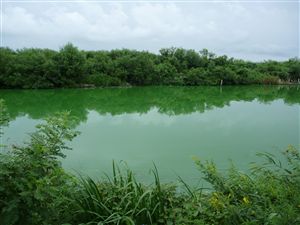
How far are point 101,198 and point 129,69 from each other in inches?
877

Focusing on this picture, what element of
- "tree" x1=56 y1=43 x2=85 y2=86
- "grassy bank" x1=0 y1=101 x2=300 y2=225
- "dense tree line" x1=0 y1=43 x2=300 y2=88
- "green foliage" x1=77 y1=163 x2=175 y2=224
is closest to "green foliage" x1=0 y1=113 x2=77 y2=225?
"grassy bank" x1=0 y1=101 x2=300 y2=225

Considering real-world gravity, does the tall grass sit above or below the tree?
below

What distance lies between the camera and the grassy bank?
5.28 feet

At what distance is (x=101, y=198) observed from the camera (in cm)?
225

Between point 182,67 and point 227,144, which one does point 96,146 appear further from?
point 182,67

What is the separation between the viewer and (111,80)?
2284cm

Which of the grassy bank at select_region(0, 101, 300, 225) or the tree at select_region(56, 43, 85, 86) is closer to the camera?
the grassy bank at select_region(0, 101, 300, 225)

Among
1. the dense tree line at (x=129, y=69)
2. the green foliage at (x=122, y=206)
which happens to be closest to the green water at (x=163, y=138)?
the green foliage at (x=122, y=206)

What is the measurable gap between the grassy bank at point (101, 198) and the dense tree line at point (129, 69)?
1824cm

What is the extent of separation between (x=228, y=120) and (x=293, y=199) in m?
8.64

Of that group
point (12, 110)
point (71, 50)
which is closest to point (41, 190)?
point (12, 110)

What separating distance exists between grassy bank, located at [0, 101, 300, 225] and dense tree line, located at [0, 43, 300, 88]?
18.2 metres

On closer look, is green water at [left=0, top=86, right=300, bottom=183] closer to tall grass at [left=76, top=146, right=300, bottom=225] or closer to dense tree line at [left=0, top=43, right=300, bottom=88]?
tall grass at [left=76, top=146, right=300, bottom=225]

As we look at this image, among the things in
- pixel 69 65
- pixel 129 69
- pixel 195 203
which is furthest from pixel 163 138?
pixel 129 69
